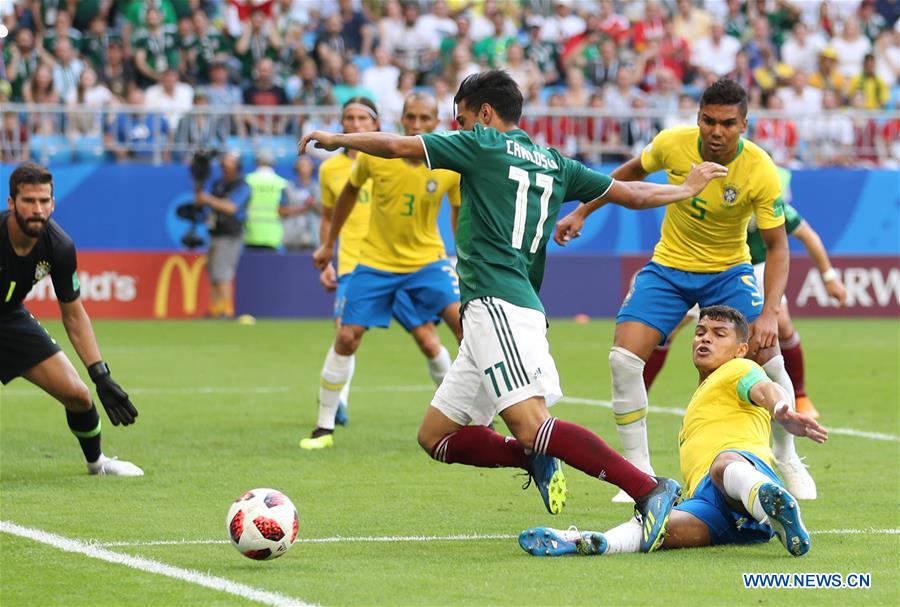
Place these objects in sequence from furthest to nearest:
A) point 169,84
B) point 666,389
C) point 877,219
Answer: point 877,219 < point 169,84 < point 666,389

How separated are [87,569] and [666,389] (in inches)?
361

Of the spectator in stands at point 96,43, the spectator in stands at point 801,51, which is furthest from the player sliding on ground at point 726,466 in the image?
the spectator in stands at point 801,51

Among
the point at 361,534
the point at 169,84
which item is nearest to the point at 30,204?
the point at 361,534

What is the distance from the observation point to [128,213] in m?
23.5

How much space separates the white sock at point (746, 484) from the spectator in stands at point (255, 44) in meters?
17.9

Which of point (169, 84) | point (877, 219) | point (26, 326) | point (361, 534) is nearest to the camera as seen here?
point (361, 534)

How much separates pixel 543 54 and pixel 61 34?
7825 millimetres

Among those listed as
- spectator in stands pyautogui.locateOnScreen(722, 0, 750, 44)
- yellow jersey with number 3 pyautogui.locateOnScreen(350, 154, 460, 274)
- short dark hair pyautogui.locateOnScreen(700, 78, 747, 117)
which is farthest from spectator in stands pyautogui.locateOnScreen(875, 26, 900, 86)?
short dark hair pyautogui.locateOnScreen(700, 78, 747, 117)

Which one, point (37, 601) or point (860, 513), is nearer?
point (37, 601)

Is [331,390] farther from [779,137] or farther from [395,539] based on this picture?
[779,137]

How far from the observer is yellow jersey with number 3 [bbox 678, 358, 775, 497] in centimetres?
738

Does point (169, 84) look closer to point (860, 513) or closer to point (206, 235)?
point (206, 235)

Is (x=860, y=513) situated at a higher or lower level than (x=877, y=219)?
higher

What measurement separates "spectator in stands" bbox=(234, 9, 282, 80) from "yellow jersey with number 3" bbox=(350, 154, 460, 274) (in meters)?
13.2
